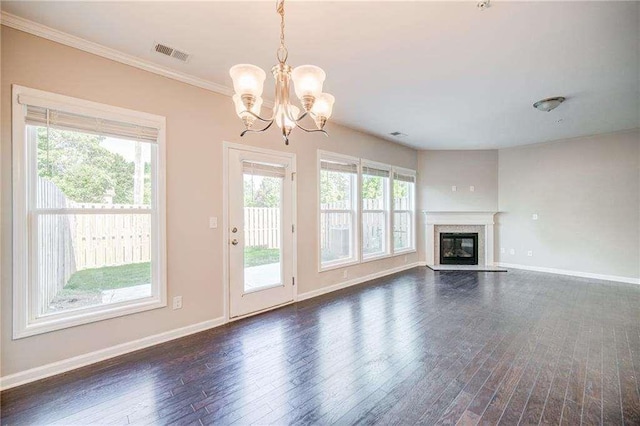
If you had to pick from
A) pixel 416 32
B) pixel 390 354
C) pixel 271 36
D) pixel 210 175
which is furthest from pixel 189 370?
pixel 416 32

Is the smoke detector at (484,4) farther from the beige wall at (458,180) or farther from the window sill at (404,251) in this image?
the beige wall at (458,180)

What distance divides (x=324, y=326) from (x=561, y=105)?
4.34 metres

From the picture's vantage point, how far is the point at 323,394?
6.63ft

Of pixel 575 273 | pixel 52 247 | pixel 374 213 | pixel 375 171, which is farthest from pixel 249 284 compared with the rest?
pixel 575 273

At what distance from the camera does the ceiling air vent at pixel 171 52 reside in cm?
251

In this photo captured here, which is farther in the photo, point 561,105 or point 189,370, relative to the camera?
point 561,105

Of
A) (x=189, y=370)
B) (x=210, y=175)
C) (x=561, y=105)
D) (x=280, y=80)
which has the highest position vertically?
(x=561, y=105)

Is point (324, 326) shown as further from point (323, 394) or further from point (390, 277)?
point (390, 277)

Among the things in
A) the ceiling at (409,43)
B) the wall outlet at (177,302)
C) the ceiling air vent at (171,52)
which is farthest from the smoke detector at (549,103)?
the wall outlet at (177,302)

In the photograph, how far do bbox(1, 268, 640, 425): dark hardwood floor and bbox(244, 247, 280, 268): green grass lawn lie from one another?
2.18 ft

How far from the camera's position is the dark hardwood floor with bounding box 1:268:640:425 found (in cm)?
183

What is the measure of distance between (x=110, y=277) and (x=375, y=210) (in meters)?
4.34

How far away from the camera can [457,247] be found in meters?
6.76

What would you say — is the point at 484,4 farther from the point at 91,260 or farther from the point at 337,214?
the point at 91,260
